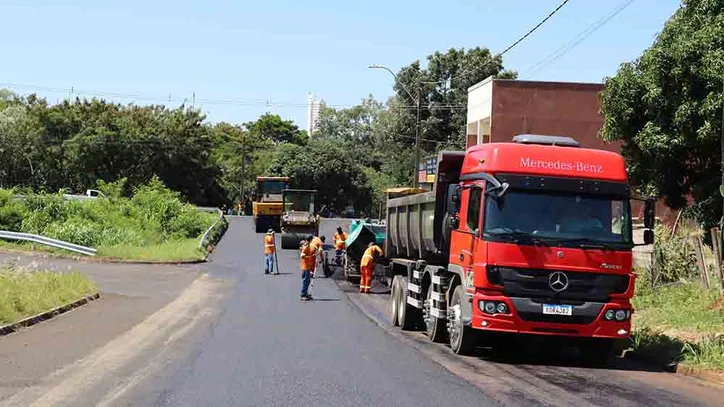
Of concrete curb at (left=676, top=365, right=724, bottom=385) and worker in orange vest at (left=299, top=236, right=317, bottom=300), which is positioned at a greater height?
worker in orange vest at (left=299, top=236, right=317, bottom=300)

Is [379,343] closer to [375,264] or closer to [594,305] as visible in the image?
[594,305]

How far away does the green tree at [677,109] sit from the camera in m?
→ 17.1

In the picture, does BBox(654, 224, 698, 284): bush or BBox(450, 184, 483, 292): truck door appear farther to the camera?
BBox(654, 224, 698, 284): bush

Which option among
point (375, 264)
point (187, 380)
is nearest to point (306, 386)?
point (187, 380)

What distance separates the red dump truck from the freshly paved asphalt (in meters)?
1.41

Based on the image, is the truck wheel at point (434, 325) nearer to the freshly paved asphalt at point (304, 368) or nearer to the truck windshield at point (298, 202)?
the freshly paved asphalt at point (304, 368)

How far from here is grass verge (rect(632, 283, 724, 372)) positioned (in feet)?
44.6

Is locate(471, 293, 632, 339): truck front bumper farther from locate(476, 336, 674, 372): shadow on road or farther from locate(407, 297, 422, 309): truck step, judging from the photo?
locate(407, 297, 422, 309): truck step

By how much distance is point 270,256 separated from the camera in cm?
3453

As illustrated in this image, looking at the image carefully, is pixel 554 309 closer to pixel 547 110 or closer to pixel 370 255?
pixel 370 255

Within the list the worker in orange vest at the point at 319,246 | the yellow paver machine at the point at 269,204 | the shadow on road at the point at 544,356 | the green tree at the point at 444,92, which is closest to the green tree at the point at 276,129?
the green tree at the point at 444,92

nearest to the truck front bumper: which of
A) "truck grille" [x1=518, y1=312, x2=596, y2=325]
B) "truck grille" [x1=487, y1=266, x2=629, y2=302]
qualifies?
"truck grille" [x1=518, y1=312, x2=596, y2=325]

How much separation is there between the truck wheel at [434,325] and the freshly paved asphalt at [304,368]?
2.48 feet

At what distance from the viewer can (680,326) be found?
16984 millimetres
